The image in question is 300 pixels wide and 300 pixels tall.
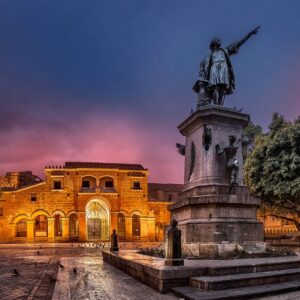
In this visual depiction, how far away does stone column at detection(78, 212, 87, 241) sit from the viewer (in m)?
47.7

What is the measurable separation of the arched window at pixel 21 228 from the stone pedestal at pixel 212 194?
39480 millimetres

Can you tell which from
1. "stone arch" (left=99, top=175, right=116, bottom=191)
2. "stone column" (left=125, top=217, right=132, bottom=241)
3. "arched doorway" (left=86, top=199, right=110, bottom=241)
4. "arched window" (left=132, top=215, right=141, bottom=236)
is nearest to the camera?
"stone column" (left=125, top=217, right=132, bottom=241)

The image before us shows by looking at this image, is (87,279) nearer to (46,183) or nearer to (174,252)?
(174,252)

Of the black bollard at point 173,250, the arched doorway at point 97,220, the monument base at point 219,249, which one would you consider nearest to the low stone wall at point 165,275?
the black bollard at point 173,250

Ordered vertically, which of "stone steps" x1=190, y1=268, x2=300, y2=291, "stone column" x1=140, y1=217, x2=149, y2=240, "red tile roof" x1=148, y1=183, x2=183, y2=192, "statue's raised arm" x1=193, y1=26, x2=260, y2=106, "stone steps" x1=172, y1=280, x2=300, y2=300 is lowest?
"stone column" x1=140, y1=217, x2=149, y2=240

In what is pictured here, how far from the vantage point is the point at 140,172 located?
169 ft

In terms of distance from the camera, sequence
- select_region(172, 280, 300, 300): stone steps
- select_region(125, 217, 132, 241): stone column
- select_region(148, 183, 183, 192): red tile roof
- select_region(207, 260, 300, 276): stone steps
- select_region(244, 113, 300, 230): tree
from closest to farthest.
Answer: select_region(172, 280, 300, 300): stone steps
select_region(207, 260, 300, 276): stone steps
select_region(244, 113, 300, 230): tree
select_region(125, 217, 132, 241): stone column
select_region(148, 183, 183, 192): red tile roof

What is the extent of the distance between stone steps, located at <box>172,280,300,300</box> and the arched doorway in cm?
4387

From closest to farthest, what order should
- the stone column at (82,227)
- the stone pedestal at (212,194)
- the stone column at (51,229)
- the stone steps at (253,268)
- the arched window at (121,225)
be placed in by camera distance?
the stone steps at (253,268) < the stone pedestal at (212,194) < the stone column at (51,229) < the stone column at (82,227) < the arched window at (121,225)

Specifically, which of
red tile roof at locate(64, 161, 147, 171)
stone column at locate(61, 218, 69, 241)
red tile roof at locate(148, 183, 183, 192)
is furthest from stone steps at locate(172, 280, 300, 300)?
red tile roof at locate(148, 183, 183, 192)

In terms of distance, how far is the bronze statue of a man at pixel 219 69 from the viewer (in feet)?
41.4

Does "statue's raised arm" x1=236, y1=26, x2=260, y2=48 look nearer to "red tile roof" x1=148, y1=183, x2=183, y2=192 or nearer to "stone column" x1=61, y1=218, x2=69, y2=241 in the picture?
"stone column" x1=61, y1=218, x2=69, y2=241

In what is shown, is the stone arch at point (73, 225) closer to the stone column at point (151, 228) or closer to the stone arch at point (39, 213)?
the stone arch at point (39, 213)

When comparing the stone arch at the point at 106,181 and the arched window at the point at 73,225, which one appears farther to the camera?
the stone arch at the point at 106,181
